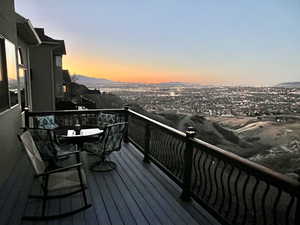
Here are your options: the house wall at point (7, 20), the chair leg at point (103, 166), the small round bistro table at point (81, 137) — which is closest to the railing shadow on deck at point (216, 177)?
the chair leg at point (103, 166)

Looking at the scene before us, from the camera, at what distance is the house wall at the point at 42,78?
11153 mm

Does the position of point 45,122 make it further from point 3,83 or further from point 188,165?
point 188,165

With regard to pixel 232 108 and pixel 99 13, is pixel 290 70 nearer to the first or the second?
pixel 232 108

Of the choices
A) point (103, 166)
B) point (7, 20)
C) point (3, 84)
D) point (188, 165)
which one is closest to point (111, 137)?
point (103, 166)

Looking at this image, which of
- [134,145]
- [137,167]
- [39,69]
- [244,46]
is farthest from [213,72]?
[137,167]

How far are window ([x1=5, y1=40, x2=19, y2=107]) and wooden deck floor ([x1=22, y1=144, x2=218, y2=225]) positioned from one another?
7.11 ft

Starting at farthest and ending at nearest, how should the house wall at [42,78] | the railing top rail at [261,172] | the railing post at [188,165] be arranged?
the house wall at [42,78] → the railing post at [188,165] → the railing top rail at [261,172]

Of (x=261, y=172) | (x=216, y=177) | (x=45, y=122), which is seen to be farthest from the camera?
(x=45, y=122)

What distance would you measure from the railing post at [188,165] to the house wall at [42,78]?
988 cm

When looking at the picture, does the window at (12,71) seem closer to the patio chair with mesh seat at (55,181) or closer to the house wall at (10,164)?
the house wall at (10,164)

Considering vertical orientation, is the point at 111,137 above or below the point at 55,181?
above

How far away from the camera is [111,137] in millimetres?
4480

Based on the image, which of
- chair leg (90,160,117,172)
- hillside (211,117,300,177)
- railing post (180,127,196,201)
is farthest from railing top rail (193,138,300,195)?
hillside (211,117,300,177)

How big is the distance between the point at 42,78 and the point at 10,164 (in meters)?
7.89
